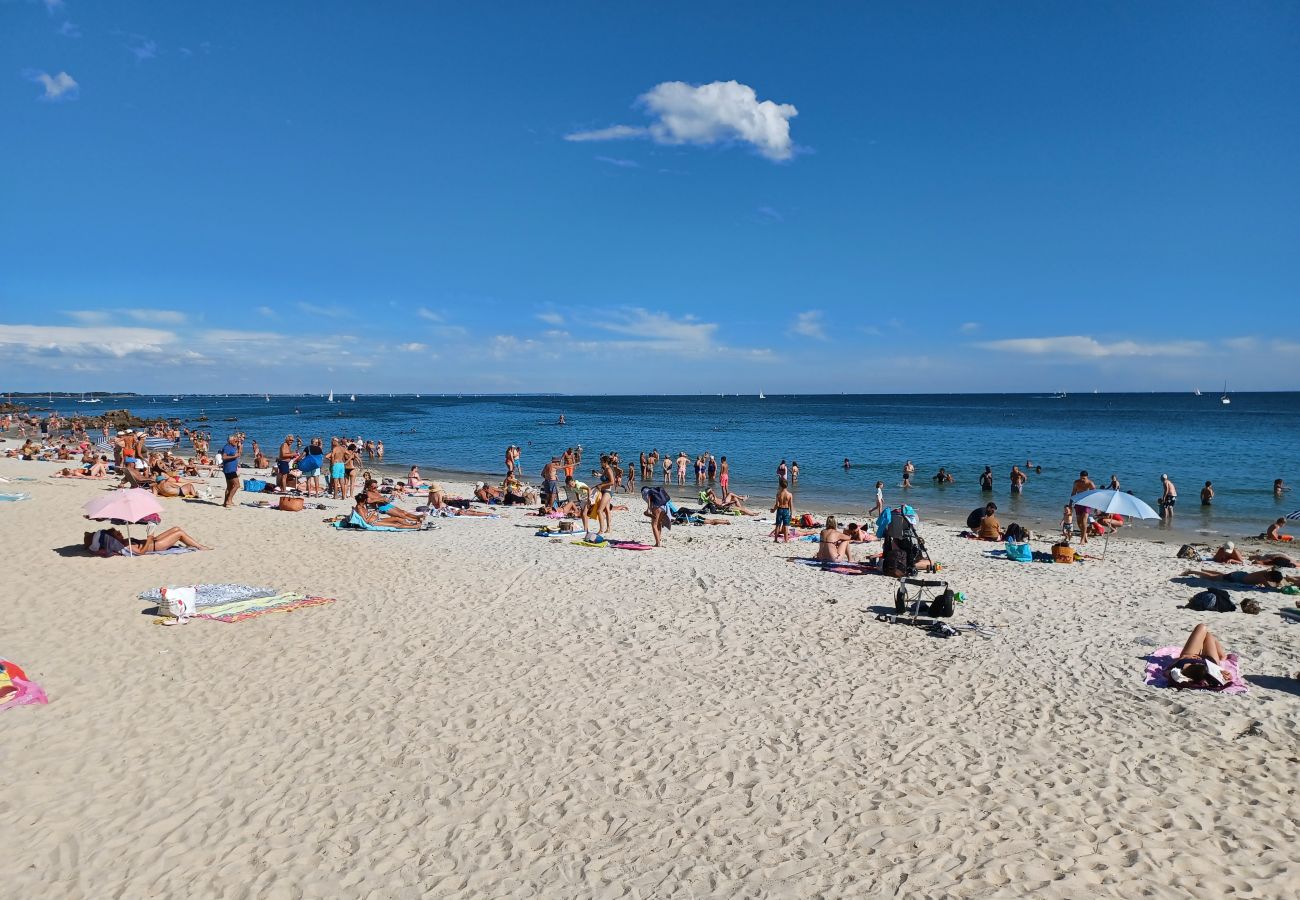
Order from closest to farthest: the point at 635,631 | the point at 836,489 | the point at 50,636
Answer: the point at 50,636, the point at 635,631, the point at 836,489

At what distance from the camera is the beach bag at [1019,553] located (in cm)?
1306

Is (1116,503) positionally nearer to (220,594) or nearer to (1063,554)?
(1063,554)

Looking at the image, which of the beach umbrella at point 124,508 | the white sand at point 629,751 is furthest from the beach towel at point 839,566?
the beach umbrella at point 124,508

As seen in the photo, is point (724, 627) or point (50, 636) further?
point (724, 627)

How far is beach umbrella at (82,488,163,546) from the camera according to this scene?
10625 millimetres

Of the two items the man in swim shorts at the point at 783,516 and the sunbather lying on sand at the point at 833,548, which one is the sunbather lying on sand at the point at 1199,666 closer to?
the sunbather lying on sand at the point at 833,548

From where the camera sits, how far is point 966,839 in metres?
4.53

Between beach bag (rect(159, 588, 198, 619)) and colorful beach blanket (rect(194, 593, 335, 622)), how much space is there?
0.16 m

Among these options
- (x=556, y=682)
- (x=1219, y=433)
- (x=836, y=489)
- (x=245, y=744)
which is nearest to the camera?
(x=245, y=744)

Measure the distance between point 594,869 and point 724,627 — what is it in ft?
15.2

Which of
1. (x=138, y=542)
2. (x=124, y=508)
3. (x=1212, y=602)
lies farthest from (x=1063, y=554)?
(x=138, y=542)

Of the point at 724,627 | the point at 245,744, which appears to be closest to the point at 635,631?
the point at 724,627

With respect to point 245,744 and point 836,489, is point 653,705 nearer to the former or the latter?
point 245,744

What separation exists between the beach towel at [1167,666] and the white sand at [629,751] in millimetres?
151
